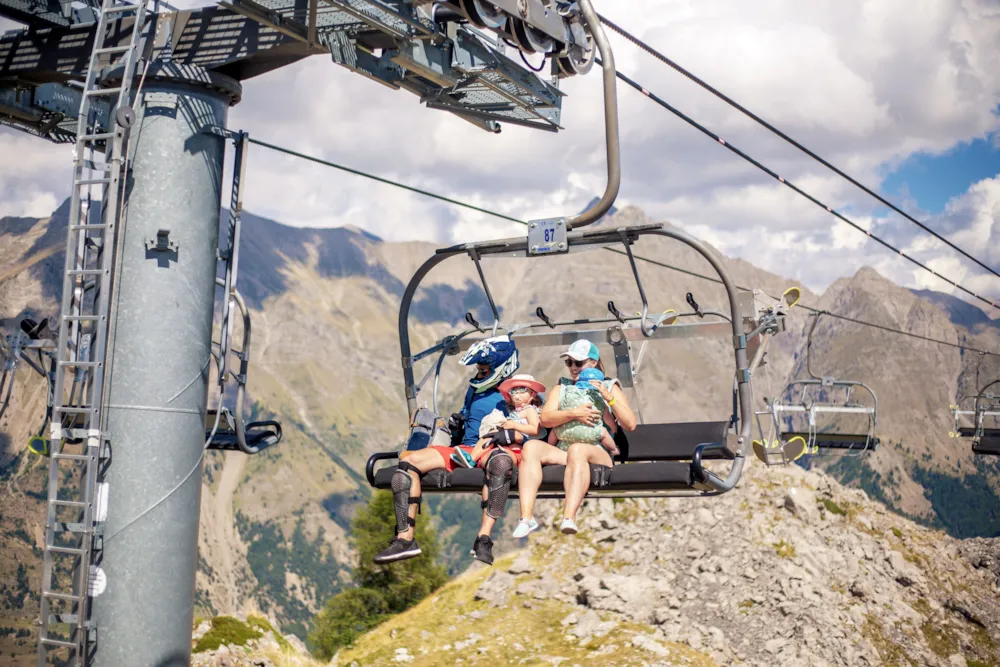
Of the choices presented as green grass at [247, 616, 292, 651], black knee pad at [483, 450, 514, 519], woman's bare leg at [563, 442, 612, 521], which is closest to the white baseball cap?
woman's bare leg at [563, 442, 612, 521]

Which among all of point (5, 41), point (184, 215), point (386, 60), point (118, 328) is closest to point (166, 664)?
point (118, 328)

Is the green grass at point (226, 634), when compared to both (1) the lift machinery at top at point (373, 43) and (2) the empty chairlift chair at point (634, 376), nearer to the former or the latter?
(2) the empty chairlift chair at point (634, 376)

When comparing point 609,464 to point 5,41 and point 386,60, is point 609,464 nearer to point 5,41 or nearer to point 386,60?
point 386,60

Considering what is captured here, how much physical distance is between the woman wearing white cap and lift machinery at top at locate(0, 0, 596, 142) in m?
2.47

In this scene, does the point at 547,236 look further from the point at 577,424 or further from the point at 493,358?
the point at 577,424

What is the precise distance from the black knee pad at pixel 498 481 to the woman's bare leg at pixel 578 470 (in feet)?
1.52

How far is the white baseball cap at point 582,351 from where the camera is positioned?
360 inches

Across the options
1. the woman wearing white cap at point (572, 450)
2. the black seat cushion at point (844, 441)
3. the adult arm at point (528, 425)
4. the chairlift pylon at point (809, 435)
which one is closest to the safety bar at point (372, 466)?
the adult arm at point (528, 425)

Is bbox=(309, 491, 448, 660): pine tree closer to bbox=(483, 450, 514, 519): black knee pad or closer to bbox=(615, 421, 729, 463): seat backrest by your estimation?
bbox=(615, 421, 729, 463): seat backrest

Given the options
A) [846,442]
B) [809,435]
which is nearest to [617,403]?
[809,435]

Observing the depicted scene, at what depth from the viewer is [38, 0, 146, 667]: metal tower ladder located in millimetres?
8102

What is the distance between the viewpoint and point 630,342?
10.2 meters

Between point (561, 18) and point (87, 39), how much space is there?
4311 millimetres

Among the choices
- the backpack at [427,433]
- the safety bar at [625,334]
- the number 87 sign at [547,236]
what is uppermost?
the number 87 sign at [547,236]
